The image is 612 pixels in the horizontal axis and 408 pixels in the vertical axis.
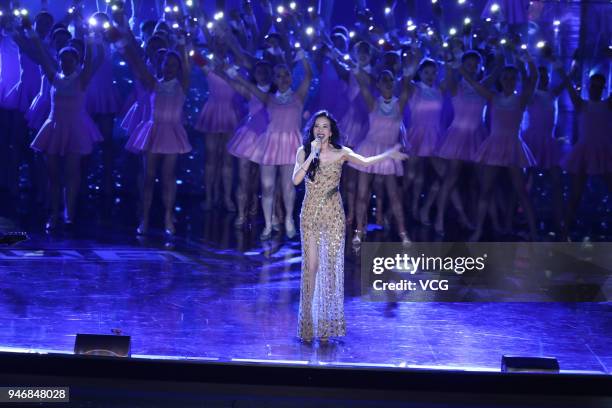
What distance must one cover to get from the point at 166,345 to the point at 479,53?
548 cm

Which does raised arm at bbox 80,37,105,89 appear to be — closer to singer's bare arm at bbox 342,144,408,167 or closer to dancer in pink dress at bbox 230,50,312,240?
dancer in pink dress at bbox 230,50,312,240

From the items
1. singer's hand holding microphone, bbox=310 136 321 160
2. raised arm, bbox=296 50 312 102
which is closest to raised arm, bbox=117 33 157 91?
raised arm, bbox=296 50 312 102

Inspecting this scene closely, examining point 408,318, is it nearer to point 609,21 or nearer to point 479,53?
point 479,53

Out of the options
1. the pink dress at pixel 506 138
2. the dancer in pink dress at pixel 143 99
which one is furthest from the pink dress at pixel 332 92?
the dancer in pink dress at pixel 143 99

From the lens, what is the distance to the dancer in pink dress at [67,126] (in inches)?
380

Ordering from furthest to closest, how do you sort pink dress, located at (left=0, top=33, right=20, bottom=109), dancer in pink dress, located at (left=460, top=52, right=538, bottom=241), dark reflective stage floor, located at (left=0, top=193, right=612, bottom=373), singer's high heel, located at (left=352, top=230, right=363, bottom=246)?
pink dress, located at (left=0, top=33, right=20, bottom=109)
dancer in pink dress, located at (left=460, top=52, right=538, bottom=241)
singer's high heel, located at (left=352, top=230, right=363, bottom=246)
dark reflective stage floor, located at (left=0, top=193, right=612, bottom=373)

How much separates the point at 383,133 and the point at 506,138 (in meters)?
1.29

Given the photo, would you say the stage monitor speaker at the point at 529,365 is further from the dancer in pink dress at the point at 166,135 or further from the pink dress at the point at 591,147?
the dancer in pink dress at the point at 166,135

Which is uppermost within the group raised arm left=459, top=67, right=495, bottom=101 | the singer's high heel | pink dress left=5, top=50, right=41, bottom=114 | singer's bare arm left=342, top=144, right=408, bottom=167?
raised arm left=459, top=67, right=495, bottom=101

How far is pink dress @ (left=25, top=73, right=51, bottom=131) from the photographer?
1028 centimetres

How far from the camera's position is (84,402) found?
16.9 feet

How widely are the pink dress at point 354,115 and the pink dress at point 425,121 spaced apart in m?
0.53

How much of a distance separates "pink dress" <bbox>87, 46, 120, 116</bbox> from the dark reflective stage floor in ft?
6.41

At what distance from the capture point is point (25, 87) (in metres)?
10.6
